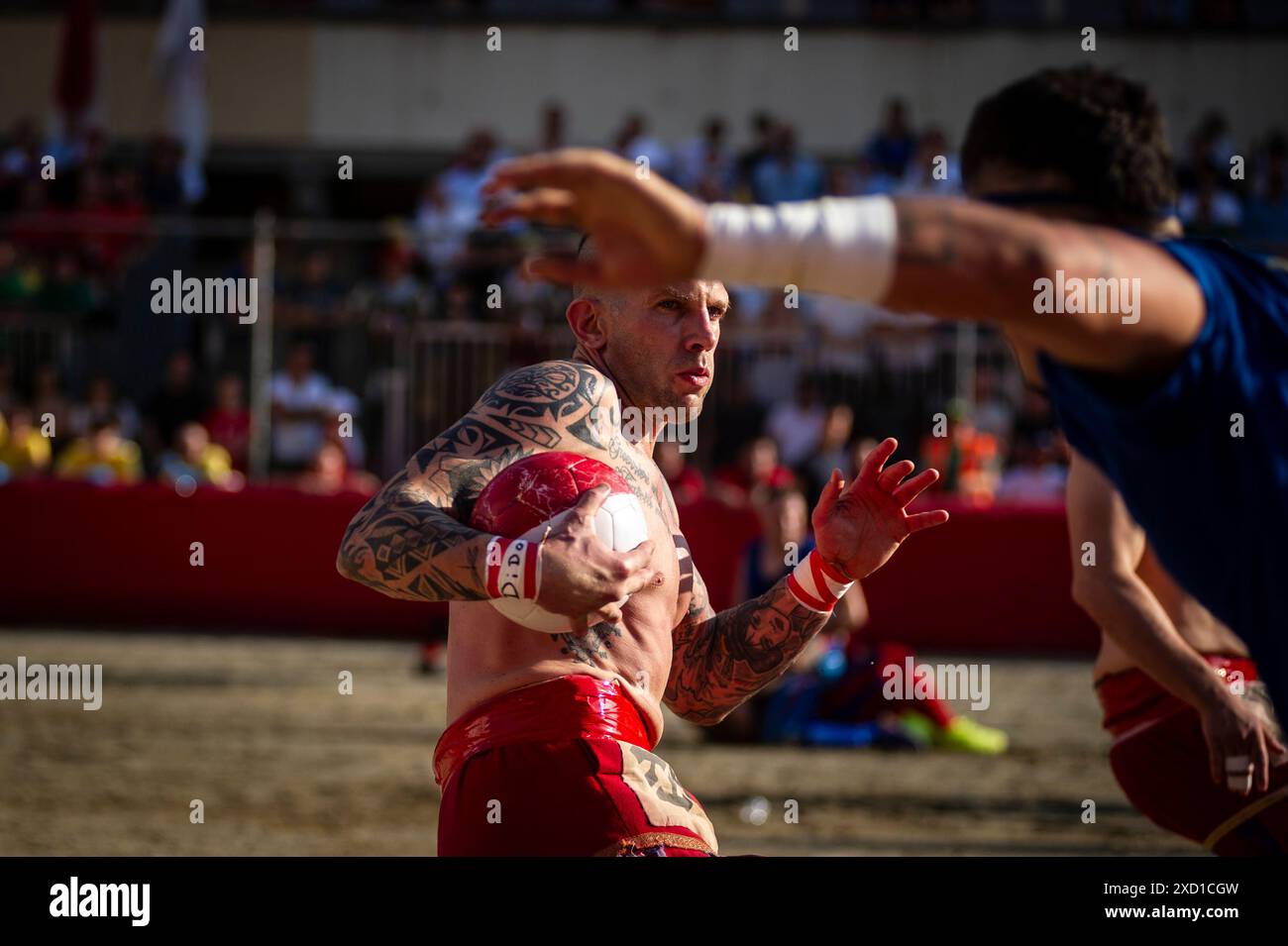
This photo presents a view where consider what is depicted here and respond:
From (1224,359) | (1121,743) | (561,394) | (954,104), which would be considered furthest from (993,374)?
(1224,359)

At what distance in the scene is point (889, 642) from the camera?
1334 cm

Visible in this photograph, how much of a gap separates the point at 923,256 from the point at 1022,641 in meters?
11.9

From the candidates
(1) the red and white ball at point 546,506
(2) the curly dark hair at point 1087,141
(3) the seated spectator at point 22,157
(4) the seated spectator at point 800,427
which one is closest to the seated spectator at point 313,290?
(4) the seated spectator at point 800,427

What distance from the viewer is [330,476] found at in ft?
45.8

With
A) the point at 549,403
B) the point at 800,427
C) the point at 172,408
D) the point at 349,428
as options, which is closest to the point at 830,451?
the point at 800,427

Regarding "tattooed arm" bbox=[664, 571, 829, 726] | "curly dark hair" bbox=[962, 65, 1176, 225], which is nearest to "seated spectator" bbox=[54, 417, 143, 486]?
"tattooed arm" bbox=[664, 571, 829, 726]

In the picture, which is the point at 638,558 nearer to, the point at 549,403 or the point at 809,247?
the point at 549,403

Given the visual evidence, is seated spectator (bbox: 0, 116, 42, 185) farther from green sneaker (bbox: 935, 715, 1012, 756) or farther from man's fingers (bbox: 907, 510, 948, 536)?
man's fingers (bbox: 907, 510, 948, 536)

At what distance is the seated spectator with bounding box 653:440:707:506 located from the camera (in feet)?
44.5

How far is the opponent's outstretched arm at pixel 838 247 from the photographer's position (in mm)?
1993

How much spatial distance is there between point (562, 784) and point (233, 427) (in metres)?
11.9
